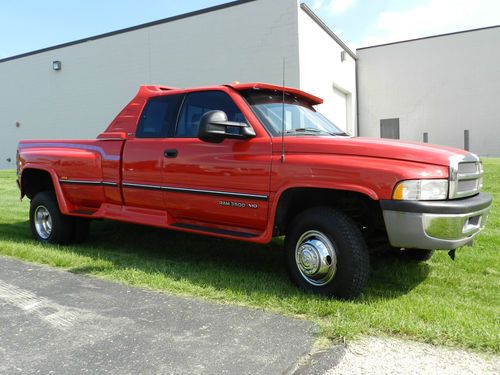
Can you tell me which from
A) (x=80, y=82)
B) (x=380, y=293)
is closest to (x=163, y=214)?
(x=380, y=293)

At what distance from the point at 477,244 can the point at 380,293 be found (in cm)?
233

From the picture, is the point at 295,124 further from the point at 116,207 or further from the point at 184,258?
the point at 116,207

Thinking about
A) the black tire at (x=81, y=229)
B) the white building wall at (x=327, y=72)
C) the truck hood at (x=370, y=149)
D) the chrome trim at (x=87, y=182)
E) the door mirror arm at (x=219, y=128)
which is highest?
the white building wall at (x=327, y=72)

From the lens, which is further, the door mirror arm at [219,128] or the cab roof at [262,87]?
the cab roof at [262,87]

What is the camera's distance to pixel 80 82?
2111 cm

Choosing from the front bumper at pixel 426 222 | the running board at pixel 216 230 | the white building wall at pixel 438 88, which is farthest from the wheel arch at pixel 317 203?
the white building wall at pixel 438 88

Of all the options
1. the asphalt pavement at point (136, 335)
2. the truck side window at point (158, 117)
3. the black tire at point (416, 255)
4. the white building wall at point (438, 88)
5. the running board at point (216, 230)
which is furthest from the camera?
the white building wall at point (438, 88)

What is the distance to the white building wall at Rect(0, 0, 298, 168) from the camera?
15.4 m

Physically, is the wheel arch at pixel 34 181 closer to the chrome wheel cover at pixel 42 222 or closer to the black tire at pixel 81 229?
the chrome wheel cover at pixel 42 222

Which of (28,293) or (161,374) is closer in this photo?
(161,374)

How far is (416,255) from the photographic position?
16.1 feet

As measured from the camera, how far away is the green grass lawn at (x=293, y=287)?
3180 mm

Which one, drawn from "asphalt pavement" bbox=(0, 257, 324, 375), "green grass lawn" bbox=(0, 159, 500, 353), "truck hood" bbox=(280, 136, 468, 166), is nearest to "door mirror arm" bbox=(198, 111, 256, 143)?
"truck hood" bbox=(280, 136, 468, 166)

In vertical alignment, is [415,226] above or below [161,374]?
above
